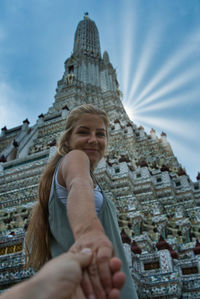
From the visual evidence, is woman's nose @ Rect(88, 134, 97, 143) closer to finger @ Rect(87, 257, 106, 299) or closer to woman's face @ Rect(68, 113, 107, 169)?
woman's face @ Rect(68, 113, 107, 169)

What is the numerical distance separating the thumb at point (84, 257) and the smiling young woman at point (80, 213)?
0.02m

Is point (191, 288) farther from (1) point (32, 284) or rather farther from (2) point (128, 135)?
(2) point (128, 135)

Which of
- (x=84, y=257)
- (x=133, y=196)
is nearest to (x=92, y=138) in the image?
(x=84, y=257)

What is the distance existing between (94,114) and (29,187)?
1234 centimetres

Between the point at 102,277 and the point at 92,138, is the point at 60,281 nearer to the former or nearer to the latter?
the point at 102,277

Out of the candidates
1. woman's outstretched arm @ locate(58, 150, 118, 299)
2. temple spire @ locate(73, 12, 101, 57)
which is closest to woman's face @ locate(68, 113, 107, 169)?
woman's outstretched arm @ locate(58, 150, 118, 299)

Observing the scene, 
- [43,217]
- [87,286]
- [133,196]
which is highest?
[133,196]

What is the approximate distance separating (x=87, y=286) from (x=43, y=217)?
104 cm

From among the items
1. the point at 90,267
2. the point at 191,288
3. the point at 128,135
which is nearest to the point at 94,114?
the point at 90,267

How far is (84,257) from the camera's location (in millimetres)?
877

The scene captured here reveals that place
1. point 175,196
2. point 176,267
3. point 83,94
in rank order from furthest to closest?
point 83,94 < point 175,196 < point 176,267

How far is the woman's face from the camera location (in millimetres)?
1883

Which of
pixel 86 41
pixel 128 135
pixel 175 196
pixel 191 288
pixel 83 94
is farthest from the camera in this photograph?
pixel 86 41

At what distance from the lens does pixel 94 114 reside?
1.93 metres
